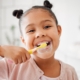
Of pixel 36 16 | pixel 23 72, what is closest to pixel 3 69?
pixel 23 72

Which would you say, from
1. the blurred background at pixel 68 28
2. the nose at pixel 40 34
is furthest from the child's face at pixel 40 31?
the blurred background at pixel 68 28

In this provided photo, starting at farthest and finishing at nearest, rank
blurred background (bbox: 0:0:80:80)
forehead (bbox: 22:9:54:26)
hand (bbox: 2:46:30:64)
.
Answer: blurred background (bbox: 0:0:80:80) → forehead (bbox: 22:9:54:26) → hand (bbox: 2:46:30:64)

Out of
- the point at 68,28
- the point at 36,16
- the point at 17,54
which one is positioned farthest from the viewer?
the point at 68,28

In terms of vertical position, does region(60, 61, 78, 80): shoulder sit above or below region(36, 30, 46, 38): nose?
below

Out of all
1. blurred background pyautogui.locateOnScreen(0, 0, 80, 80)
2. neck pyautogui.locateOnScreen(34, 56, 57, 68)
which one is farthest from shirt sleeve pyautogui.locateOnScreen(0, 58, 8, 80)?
blurred background pyautogui.locateOnScreen(0, 0, 80, 80)

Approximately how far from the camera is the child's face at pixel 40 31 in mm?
562

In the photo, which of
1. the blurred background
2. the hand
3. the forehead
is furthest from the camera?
the blurred background

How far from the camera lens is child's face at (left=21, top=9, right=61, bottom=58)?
1.84ft

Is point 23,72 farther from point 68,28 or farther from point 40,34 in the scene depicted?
point 68,28

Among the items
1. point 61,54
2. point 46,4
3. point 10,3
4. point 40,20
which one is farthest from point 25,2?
point 40,20

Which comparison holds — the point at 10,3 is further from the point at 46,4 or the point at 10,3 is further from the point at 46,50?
the point at 46,50

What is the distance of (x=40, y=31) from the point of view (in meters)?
0.57

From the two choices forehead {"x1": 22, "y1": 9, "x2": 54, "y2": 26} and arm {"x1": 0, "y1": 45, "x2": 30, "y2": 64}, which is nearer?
arm {"x1": 0, "y1": 45, "x2": 30, "y2": 64}

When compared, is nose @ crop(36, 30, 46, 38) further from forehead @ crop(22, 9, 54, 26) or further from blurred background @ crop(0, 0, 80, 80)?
blurred background @ crop(0, 0, 80, 80)
